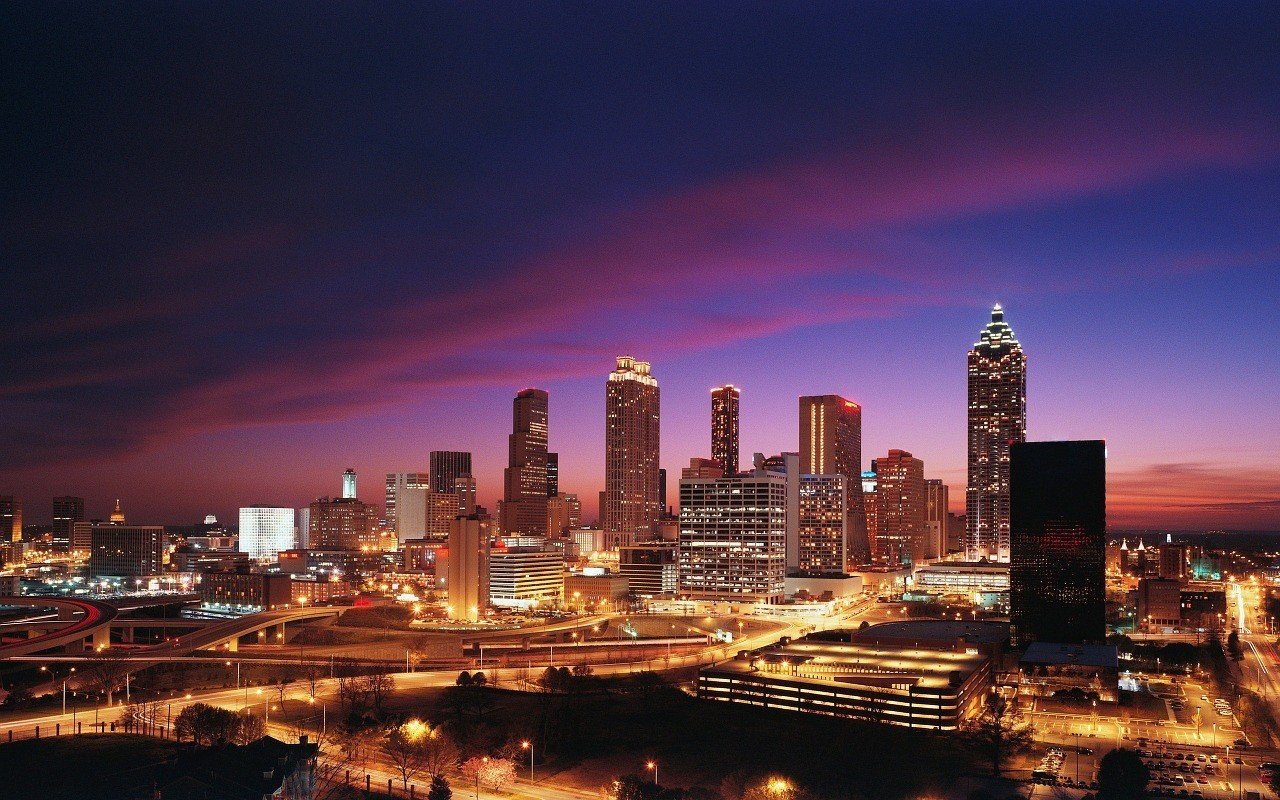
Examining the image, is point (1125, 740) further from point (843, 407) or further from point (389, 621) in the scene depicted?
point (843, 407)

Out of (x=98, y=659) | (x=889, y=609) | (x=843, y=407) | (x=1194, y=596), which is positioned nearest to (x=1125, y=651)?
(x=1194, y=596)

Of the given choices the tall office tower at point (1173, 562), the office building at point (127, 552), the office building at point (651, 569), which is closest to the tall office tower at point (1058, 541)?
the office building at point (651, 569)

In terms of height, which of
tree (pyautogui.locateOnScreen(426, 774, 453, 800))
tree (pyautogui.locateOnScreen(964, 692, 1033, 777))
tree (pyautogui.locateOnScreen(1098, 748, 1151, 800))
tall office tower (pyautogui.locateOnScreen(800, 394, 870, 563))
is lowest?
tree (pyautogui.locateOnScreen(964, 692, 1033, 777))

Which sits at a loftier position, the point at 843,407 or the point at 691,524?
the point at 843,407

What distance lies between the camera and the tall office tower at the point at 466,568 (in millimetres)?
100375

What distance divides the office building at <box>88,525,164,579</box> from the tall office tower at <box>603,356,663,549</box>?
246 ft

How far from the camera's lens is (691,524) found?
120 meters

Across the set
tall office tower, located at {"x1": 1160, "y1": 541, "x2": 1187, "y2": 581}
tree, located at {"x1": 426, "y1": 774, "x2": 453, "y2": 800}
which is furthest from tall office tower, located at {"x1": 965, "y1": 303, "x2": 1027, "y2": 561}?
tree, located at {"x1": 426, "y1": 774, "x2": 453, "y2": 800}

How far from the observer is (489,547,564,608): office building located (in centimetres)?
11525

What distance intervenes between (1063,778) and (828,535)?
98.5 metres

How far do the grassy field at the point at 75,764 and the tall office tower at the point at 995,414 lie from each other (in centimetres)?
17069

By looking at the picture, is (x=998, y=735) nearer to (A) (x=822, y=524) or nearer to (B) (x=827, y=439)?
(A) (x=822, y=524)

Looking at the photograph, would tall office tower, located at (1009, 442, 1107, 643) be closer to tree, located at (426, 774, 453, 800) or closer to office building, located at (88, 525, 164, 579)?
tree, located at (426, 774, 453, 800)

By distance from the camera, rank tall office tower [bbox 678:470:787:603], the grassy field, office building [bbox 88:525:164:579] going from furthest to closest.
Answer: office building [bbox 88:525:164:579], tall office tower [bbox 678:470:787:603], the grassy field
